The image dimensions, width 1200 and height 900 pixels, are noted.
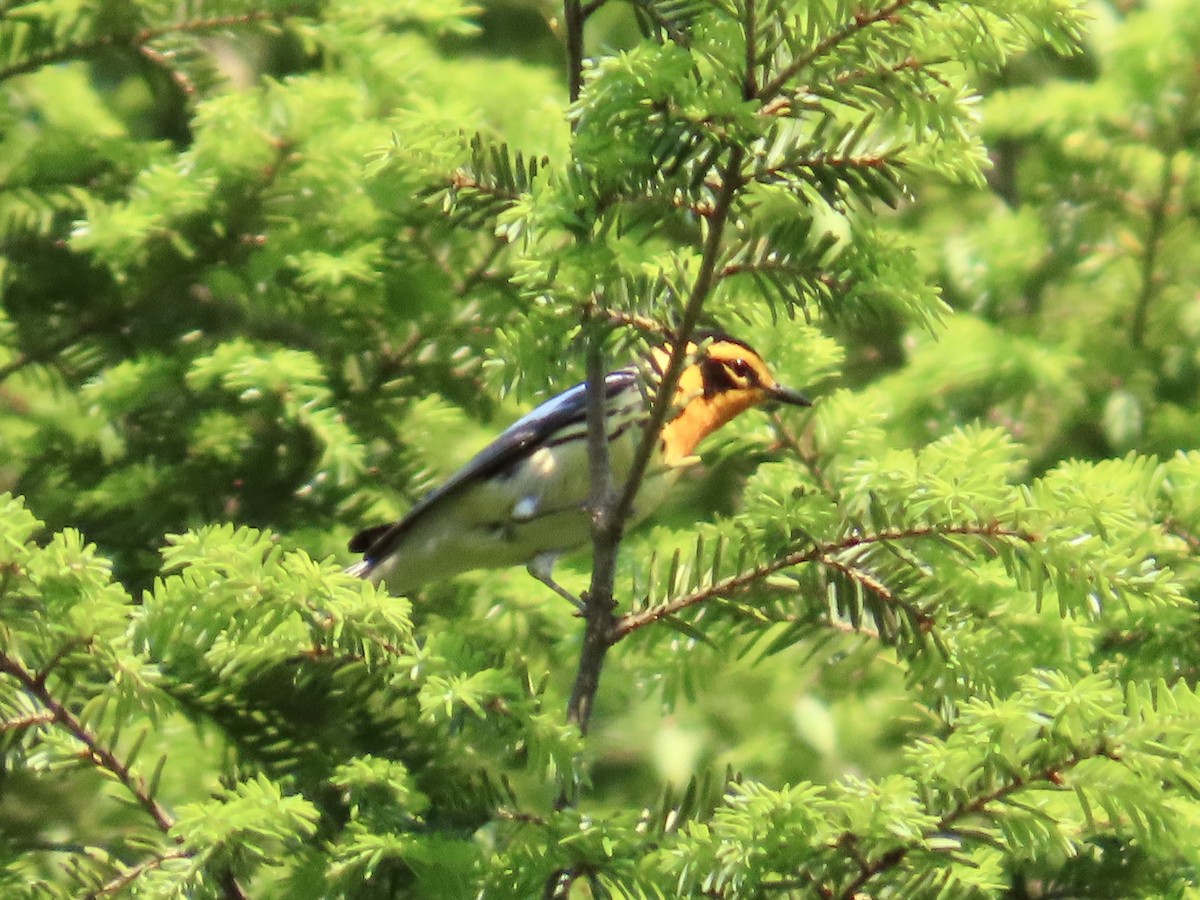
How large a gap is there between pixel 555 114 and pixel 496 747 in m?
1.57

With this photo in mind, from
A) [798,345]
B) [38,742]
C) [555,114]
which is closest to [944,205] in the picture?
[555,114]

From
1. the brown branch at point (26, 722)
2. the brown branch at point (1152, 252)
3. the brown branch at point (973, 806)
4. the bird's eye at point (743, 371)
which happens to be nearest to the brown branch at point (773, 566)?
the brown branch at point (973, 806)

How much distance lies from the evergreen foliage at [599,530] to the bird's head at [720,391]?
0.41 feet

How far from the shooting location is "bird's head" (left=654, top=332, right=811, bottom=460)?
2.44m

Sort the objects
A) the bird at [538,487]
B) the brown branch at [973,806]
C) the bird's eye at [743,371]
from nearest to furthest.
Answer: the brown branch at [973,806] → the bird's eye at [743,371] → the bird at [538,487]

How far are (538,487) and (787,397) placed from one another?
2.62 feet

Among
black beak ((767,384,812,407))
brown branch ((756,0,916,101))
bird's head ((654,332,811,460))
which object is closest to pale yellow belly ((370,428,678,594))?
bird's head ((654,332,811,460))

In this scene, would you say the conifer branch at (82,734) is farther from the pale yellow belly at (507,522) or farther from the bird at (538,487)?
the pale yellow belly at (507,522)

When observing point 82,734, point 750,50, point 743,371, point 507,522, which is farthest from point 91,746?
point 507,522

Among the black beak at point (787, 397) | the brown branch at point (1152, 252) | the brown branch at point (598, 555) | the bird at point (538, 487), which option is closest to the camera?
the brown branch at point (598, 555)

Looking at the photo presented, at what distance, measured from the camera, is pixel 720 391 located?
104 inches

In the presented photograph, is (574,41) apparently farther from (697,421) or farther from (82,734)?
(697,421)

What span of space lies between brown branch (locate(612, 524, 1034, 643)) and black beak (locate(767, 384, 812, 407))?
1.80 ft

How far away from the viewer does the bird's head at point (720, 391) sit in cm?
244
